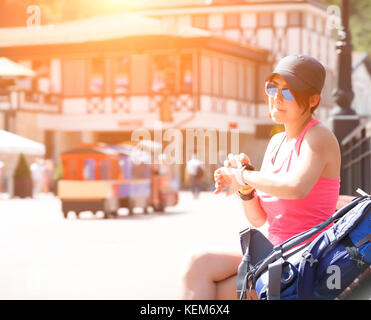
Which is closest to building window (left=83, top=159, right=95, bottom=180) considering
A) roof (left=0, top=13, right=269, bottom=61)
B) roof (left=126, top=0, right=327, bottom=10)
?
Result: roof (left=0, top=13, right=269, bottom=61)

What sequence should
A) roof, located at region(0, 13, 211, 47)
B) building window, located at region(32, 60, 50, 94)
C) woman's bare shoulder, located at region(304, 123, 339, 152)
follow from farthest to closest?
building window, located at region(32, 60, 50, 94) → roof, located at region(0, 13, 211, 47) → woman's bare shoulder, located at region(304, 123, 339, 152)

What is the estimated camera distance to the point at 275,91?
3.13m

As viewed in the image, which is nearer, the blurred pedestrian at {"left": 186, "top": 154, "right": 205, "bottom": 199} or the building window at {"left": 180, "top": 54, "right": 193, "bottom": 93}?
the blurred pedestrian at {"left": 186, "top": 154, "right": 205, "bottom": 199}

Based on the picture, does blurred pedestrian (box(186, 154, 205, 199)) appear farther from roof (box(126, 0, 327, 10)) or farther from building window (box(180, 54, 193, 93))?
roof (box(126, 0, 327, 10))

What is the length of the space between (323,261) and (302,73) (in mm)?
574

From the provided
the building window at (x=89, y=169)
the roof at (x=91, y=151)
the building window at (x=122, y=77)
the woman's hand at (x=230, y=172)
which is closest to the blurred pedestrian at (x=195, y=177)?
the roof at (x=91, y=151)

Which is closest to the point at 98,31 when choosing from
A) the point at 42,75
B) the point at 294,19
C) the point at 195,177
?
the point at 42,75

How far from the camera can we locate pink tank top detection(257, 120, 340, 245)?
3.10 meters

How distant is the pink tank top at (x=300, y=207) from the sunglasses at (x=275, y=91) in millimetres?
101

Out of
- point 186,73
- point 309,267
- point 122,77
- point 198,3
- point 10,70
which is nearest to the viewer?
point 309,267

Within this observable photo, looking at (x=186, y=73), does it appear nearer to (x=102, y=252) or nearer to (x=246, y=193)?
(x=102, y=252)

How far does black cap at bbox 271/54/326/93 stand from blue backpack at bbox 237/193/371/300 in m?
0.38

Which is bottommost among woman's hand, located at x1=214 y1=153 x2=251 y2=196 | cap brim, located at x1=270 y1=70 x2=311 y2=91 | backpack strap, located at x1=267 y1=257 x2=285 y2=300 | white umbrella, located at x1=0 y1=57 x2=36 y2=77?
backpack strap, located at x1=267 y1=257 x2=285 y2=300

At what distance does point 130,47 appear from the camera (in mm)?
47875
